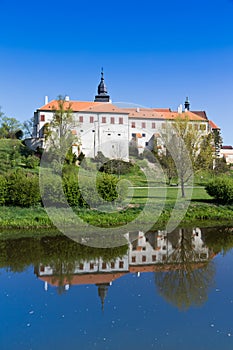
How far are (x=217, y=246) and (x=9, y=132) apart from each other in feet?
141

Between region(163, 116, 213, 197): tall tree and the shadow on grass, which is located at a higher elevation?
region(163, 116, 213, 197): tall tree

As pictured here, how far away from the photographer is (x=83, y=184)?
2000 cm

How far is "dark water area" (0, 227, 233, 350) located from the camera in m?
7.68

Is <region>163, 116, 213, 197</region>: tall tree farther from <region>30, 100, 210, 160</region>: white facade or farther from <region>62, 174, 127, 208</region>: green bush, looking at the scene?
<region>30, 100, 210, 160</region>: white facade

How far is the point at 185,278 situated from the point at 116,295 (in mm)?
2312

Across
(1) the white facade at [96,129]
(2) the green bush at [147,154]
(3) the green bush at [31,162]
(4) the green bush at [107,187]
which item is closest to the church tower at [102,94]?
(1) the white facade at [96,129]

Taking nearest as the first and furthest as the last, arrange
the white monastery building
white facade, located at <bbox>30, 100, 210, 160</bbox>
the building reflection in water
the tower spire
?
the tower spire < the building reflection in water < the white monastery building < white facade, located at <bbox>30, 100, 210, 160</bbox>

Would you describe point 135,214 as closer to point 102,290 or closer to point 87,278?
point 87,278

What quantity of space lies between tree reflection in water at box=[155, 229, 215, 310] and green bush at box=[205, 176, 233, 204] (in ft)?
27.0

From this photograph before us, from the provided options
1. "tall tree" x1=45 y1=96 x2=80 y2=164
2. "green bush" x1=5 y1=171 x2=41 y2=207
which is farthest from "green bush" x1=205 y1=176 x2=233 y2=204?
"tall tree" x1=45 y1=96 x2=80 y2=164

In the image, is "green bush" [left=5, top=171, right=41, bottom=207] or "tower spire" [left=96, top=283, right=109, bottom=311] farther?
"green bush" [left=5, top=171, right=41, bottom=207]

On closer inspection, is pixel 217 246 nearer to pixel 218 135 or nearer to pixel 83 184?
→ pixel 83 184

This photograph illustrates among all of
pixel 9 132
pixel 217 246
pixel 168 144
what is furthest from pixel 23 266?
pixel 9 132

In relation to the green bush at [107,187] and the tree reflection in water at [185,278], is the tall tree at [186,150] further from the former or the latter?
the tree reflection in water at [185,278]
